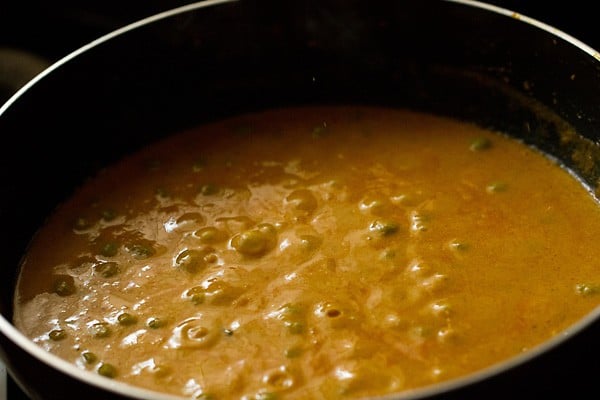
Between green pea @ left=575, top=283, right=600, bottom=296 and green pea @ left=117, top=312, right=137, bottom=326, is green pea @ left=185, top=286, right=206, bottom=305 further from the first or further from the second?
green pea @ left=575, top=283, right=600, bottom=296

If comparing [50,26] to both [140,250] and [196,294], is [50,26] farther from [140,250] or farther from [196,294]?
[196,294]

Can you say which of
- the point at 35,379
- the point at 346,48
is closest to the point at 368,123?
the point at 346,48

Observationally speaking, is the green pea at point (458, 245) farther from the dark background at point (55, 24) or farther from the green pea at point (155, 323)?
the dark background at point (55, 24)

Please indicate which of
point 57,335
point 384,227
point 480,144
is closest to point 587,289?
point 384,227

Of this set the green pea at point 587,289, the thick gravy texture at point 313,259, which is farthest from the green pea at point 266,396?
the green pea at point 587,289

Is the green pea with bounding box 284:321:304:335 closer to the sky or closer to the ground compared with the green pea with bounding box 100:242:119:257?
closer to the ground

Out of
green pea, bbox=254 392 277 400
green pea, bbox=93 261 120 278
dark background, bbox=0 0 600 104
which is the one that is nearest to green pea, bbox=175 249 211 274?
green pea, bbox=93 261 120 278

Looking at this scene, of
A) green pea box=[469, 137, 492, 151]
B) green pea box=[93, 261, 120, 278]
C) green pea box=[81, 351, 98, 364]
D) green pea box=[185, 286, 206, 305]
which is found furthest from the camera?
green pea box=[469, 137, 492, 151]

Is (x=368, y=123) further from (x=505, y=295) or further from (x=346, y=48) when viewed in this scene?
(x=505, y=295)
